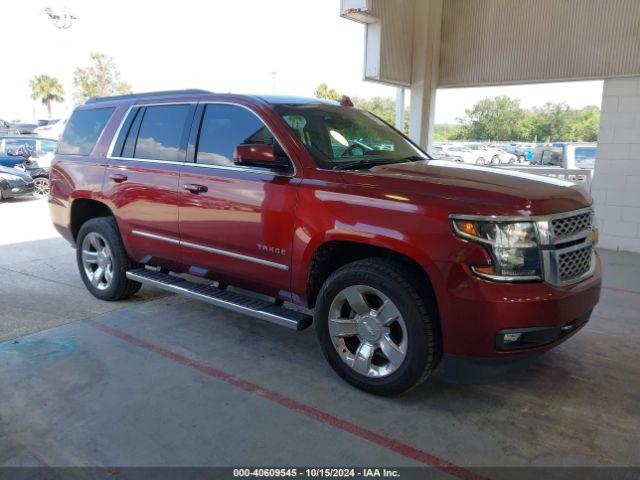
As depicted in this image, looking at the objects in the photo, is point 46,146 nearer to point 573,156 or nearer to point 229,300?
point 229,300

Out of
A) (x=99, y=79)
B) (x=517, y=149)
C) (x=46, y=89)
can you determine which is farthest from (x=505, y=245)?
(x=99, y=79)

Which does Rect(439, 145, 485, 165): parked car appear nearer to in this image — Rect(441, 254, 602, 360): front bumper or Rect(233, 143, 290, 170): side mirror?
Rect(233, 143, 290, 170): side mirror

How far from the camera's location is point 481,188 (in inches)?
119

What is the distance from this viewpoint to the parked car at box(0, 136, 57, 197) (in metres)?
14.2

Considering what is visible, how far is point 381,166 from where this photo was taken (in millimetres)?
3709

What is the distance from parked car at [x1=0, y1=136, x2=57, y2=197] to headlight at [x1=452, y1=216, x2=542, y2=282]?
14.1m

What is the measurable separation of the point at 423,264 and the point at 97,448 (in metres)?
2.10

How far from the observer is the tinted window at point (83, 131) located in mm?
5219

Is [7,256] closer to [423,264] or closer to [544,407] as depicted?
[423,264]

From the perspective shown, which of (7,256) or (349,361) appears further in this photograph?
(7,256)

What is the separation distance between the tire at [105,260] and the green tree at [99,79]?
67.0m

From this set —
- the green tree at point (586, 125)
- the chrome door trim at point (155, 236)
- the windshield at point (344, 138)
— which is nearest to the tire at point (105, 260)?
the chrome door trim at point (155, 236)

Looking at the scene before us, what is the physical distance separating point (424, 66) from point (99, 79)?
69.6 metres

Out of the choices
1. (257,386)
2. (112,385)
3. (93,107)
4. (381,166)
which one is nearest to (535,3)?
(381,166)
